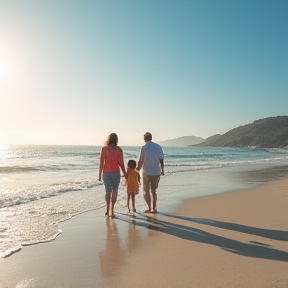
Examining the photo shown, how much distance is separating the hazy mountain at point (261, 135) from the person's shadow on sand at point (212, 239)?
122609 mm

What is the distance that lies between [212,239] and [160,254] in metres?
1.11


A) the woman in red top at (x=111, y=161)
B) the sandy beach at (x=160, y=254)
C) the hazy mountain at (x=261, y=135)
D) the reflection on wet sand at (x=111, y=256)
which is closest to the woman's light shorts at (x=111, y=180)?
the woman in red top at (x=111, y=161)

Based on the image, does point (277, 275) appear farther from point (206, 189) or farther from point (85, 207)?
point (206, 189)

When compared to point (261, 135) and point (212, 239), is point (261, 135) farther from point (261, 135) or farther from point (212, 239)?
point (212, 239)

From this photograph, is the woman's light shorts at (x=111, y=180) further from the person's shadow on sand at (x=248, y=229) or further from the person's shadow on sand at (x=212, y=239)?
the person's shadow on sand at (x=248, y=229)

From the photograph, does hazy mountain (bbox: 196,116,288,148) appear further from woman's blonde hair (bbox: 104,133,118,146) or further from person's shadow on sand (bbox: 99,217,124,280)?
person's shadow on sand (bbox: 99,217,124,280)

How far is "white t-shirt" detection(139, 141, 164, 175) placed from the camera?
743cm

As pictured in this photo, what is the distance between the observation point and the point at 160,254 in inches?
173

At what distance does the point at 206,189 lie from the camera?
38.2ft

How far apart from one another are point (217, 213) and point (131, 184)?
2068 mm

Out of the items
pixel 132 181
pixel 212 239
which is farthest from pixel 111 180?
pixel 212 239

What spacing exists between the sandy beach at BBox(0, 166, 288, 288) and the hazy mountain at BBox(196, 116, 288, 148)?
122m

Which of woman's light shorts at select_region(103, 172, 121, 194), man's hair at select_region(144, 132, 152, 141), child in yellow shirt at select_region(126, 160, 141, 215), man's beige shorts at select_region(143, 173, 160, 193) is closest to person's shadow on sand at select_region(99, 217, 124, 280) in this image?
woman's light shorts at select_region(103, 172, 121, 194)

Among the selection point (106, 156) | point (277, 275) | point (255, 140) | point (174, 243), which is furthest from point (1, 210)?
point (255, 140)
